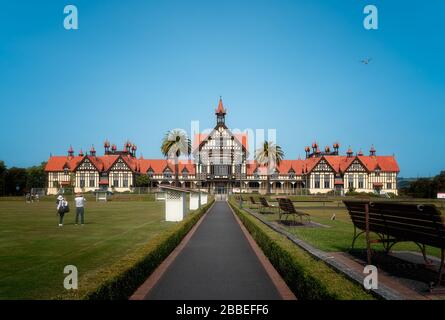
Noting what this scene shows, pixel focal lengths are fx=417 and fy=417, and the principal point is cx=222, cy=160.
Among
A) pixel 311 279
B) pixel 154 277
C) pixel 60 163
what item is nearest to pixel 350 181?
pixel 60 163

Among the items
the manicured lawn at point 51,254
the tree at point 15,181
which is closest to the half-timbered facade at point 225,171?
the tree at point 15,181

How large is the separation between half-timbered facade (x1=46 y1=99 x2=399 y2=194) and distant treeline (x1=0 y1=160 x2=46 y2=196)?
348 inches

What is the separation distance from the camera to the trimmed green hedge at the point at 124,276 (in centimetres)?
592

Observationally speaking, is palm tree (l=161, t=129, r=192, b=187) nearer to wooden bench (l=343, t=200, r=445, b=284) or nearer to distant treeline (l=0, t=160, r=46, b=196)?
distant treeline (l=0, t=160, r=46, b=196)

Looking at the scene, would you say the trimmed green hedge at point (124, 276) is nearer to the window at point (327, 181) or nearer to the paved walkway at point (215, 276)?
the paved walkway at point (215, 276)

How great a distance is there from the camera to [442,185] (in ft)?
252

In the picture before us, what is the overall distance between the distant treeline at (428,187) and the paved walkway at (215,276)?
7404 cm

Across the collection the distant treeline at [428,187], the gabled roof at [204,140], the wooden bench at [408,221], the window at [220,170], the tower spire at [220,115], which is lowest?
the distant treeline at [428,187]

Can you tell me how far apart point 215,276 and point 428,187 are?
270ft
